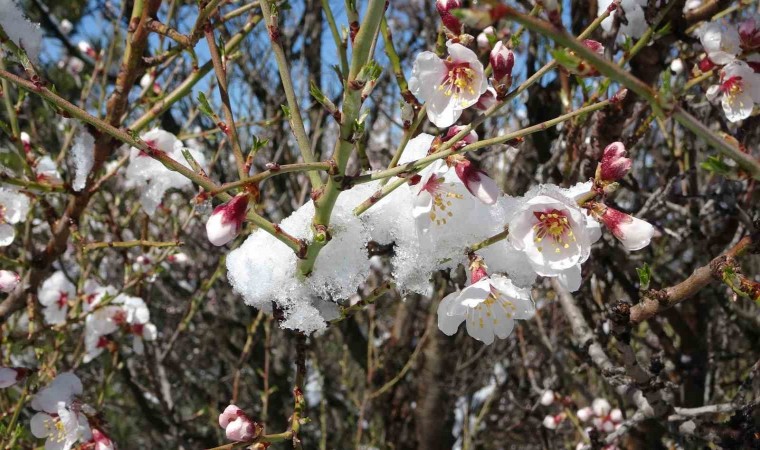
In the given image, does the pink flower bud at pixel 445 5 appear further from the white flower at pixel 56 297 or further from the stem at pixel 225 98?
the white flower at pixel 56 297

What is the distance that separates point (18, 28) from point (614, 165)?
5.15 ft

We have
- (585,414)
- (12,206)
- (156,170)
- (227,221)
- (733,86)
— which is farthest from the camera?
(585,414)

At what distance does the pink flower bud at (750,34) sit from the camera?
1585 mm

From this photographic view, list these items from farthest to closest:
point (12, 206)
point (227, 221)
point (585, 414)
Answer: point (585, 414) < point (12, 206) < point (227, 221)

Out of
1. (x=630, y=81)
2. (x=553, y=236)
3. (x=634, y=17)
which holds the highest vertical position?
(x=634, y=17)

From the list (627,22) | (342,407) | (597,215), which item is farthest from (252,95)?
(597,215)

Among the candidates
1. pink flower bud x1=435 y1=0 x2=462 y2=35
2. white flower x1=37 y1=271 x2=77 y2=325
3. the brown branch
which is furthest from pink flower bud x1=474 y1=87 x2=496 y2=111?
white flower x1=37 y1=271 x2=77 y2=325

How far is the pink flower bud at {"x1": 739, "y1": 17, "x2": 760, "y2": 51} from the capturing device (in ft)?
5.20

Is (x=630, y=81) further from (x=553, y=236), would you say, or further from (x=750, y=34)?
(x=750, y=34)

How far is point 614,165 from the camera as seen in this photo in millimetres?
1135

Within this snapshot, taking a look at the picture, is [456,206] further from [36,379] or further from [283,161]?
[283,161]

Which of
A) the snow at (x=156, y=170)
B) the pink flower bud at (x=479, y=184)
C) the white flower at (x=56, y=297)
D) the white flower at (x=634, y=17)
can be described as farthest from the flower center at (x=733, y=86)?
the white flower at (x=56, y=297)

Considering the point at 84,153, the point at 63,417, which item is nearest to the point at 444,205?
A: the point at 84,153

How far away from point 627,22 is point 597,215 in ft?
3.33
